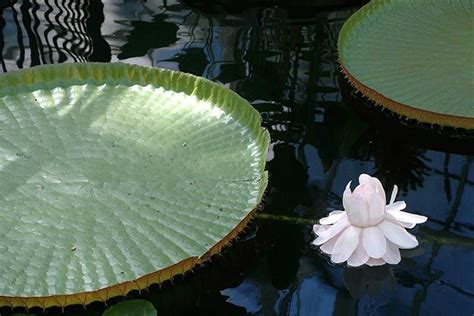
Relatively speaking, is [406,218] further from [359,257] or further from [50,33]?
[50,33]

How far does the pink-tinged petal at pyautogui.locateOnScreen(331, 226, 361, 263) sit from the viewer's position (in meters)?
1.30

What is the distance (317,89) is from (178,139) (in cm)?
46

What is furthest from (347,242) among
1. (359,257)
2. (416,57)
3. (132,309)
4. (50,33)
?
(50,33)

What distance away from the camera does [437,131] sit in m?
1.69

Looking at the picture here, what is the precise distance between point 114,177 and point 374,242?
46 cm

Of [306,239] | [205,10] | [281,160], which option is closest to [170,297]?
[306,239]

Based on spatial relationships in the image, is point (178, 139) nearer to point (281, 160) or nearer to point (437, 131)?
point (281, 160)

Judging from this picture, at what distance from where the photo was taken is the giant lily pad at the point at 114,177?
123 cm

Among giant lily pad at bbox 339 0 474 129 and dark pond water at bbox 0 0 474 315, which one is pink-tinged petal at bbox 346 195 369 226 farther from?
giant lily pad at bbox 339 0 474 129

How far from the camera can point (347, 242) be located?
130cm

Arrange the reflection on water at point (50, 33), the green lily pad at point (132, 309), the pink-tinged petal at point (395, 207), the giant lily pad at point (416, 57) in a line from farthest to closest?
the reflection on water at point (50, 33), the giant lily pad at point (416, 57), the pink-tinged petal at point (395, 207), the green lily pad at point (132, 309)

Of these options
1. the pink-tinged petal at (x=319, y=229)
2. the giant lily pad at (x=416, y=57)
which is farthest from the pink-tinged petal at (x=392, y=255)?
the giant lily pad at (x=416, y=57)

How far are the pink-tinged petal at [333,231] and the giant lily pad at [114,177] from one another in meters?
0.13

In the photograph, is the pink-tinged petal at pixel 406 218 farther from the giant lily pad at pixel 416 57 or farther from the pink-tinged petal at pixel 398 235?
the giant lily pad at pixel 416 57
